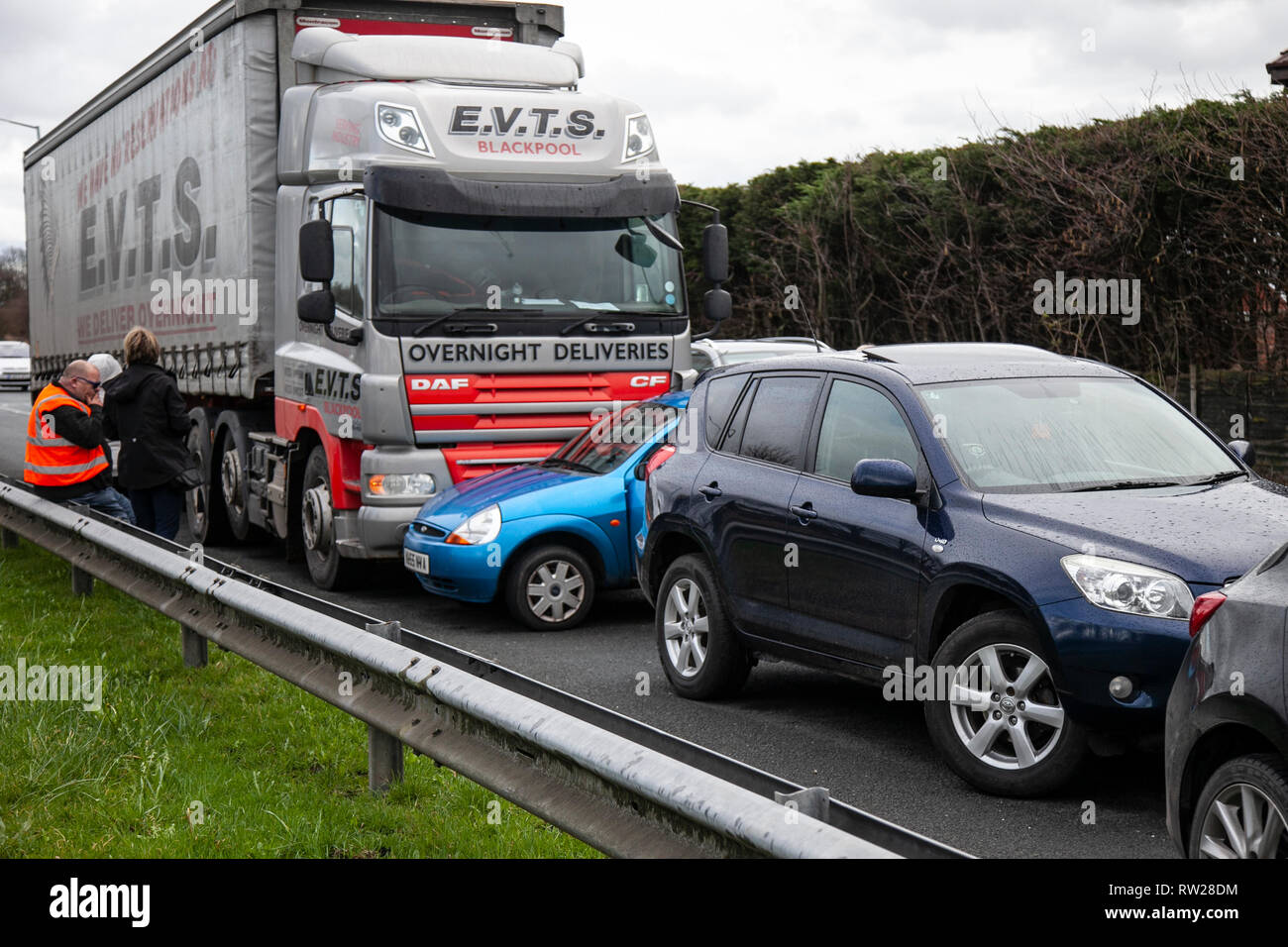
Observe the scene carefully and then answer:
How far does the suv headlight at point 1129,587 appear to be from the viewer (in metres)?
5.73

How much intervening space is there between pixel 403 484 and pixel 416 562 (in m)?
0.78

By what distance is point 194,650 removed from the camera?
27.9 feet

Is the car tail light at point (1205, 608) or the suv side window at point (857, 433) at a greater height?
the suv side window at point (857, 433)

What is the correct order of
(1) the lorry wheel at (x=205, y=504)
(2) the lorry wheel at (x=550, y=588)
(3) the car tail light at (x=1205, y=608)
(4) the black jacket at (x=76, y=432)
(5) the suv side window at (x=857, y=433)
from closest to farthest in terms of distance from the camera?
(3) the car tail light at (x=1205, y=608) → (5) the suv side window at (x=857, y=433) → (2) the lorry wheel at (x=550, y=588) → (4) the black jacket at (x=76, y=432) → (1) the lorry wheel at (x=205, y=504)

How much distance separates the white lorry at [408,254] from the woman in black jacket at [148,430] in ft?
3.68

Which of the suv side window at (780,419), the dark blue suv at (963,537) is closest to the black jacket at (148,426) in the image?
the dark blue suv at (963,537)

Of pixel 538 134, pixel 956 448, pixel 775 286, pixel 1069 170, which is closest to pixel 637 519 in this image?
pixel 538 134

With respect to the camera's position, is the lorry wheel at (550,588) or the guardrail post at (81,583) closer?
the lorry wheel at (550,588)

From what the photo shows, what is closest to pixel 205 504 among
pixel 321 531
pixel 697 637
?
pixel 321 531
